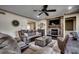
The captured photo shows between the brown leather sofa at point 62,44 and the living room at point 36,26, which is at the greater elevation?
the living room at point 36,26

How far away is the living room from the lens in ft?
5.79

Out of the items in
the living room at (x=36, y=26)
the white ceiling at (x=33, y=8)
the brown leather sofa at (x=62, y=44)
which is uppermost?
the white ceiling at (x=33, y=8)

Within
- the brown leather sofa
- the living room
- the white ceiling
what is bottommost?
the brown leather sofa

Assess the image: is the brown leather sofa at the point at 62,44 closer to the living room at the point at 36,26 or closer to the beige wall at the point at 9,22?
the living room at the point at 36,26

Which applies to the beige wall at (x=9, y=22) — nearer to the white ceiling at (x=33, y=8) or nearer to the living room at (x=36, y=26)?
the living room at (x=36, y=26)

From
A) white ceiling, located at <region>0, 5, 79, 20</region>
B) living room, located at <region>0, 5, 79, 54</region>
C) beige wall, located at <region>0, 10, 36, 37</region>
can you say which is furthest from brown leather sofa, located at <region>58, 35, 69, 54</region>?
beige wall, located at <region>0, 10, 36, 37</region>

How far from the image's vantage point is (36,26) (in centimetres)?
190

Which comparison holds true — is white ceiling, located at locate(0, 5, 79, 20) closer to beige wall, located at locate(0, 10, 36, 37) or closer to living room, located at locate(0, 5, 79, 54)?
living room, located at locate(0, 5, 79, 54)

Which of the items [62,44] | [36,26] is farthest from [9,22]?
[62,44]

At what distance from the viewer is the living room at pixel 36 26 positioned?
1765mm

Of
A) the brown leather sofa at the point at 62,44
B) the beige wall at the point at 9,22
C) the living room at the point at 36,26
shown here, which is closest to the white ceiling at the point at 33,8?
the living room at the point at 36,26
